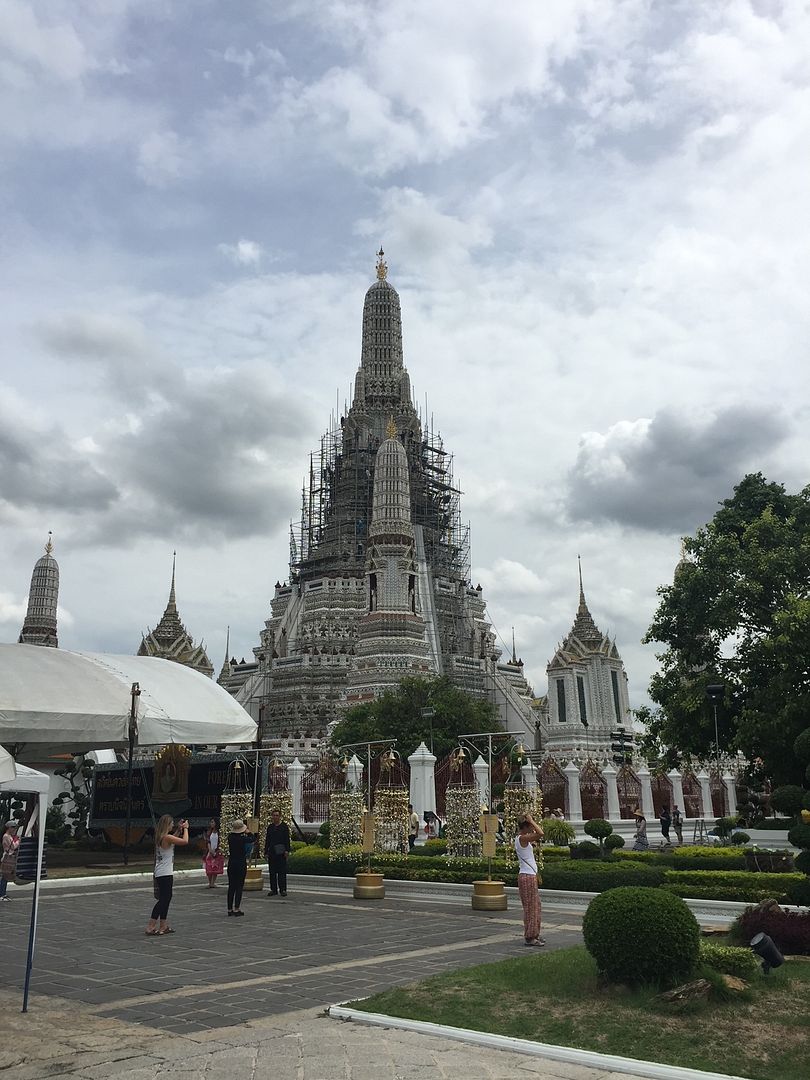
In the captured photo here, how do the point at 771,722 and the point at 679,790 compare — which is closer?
the point at 771,722

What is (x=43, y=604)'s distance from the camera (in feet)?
232

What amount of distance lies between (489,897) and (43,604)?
209ft

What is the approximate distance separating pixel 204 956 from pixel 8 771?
3864 millimetres

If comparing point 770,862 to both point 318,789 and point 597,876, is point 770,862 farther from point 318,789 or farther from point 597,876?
point 318,789

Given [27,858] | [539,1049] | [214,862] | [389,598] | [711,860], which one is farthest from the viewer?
[389,598]

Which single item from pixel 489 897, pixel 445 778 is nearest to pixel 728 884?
pixel 489 897

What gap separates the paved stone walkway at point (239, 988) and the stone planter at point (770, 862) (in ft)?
15.8

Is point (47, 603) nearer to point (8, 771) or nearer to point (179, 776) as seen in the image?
point (179, 776)

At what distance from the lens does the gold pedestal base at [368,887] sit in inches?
628

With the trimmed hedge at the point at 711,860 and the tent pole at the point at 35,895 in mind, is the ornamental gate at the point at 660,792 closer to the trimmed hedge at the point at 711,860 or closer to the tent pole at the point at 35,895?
the trimmed hedge at the point at 711,860

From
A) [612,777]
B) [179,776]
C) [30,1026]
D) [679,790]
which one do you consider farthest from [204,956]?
[679,790]

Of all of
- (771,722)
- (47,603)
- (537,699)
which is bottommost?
(771,722)

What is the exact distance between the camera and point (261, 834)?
68.7 ft

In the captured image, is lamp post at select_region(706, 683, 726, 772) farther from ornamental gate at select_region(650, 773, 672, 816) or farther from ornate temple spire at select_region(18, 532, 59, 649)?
ornate temple spire at select_region(18, 532, 59, 649)
